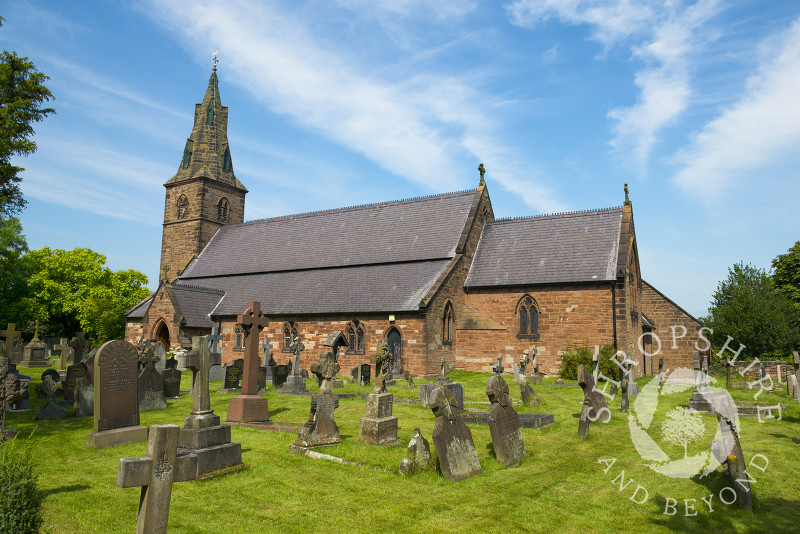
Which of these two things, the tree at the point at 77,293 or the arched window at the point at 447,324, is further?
the tree at the point at 77,293

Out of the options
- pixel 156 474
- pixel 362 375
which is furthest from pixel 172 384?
pixel 156 474

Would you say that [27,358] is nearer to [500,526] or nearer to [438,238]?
[438,238]

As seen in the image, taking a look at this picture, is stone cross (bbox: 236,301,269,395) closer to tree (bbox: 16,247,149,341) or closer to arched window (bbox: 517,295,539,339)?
arched window (bbox: 517,295,539,339)

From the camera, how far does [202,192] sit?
41812 mm

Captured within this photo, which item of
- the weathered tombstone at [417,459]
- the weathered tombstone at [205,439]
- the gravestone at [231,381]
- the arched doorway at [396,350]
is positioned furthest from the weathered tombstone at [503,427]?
the arched doorway at [396,350]

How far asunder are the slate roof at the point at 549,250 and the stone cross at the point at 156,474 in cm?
2397

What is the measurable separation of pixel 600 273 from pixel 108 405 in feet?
72.4

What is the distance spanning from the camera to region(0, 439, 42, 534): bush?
523cm

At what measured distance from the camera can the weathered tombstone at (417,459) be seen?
8.87m

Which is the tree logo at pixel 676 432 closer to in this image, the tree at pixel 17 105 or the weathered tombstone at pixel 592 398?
the weathered tombstone at pixel 592 398

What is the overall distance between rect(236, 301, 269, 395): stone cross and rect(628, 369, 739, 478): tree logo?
9.30 m

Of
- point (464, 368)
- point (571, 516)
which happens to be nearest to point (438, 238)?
point (464, 368)

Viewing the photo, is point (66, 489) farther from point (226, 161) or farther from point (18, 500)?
point (226, 161)

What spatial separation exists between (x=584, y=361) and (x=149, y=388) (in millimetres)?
18254
